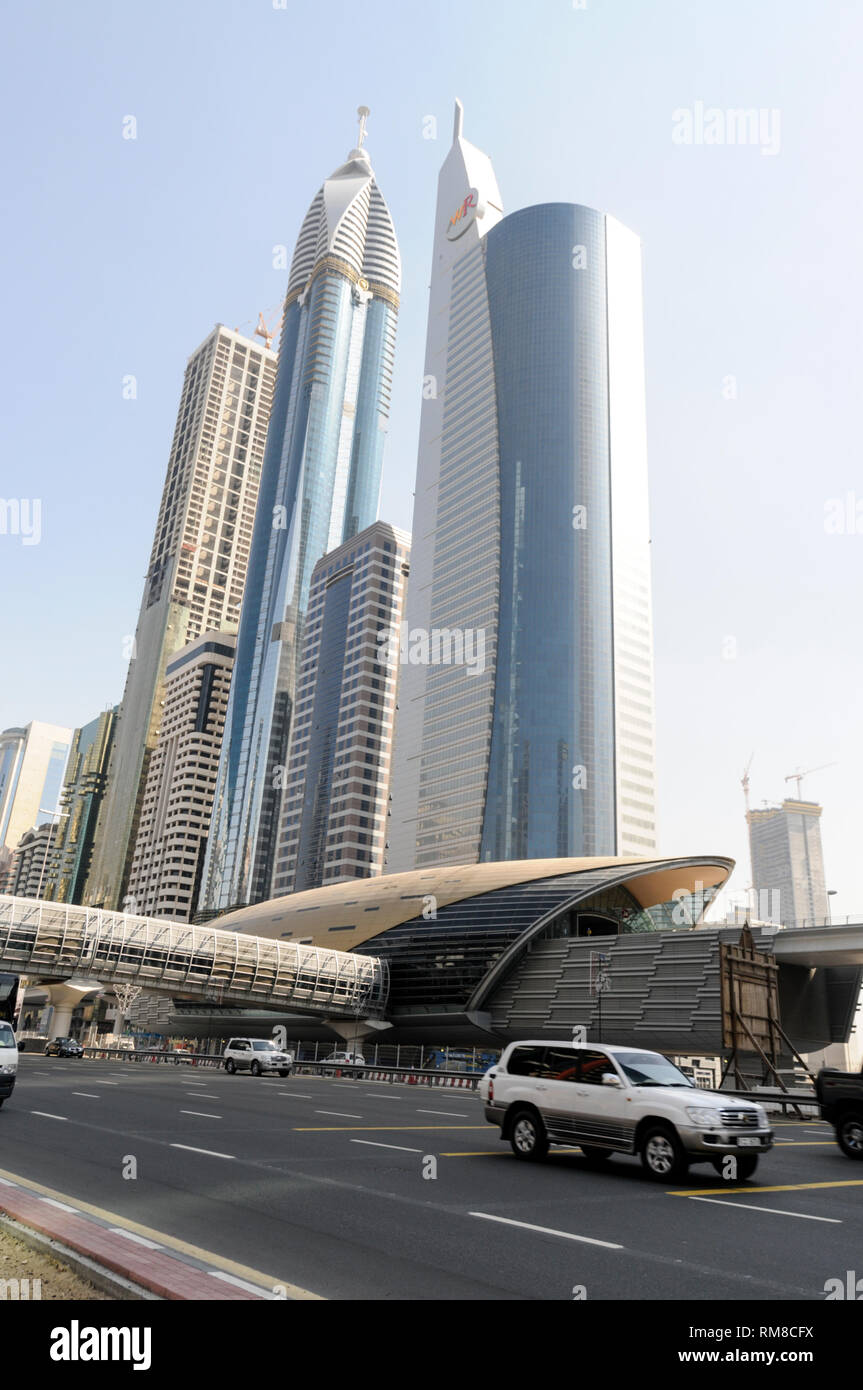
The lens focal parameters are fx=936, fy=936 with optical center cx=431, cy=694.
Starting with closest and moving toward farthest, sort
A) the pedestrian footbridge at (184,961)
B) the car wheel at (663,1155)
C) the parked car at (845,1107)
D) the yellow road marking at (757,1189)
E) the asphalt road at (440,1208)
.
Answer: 1. the asphalt road at (440,1208)
2. the yellow road marking at (757,1189)
3. the car wheel at (663,1155)
4. the parked car at (845,1107)
5. the pedestrian footbridge at (184,961)

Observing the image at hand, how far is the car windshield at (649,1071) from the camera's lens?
14430 millimetres

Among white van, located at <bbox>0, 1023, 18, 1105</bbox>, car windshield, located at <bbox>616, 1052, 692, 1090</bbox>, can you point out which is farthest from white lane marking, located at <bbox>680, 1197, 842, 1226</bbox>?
white van, located at <bbox>0, 1023, 18, 1105</bbox>

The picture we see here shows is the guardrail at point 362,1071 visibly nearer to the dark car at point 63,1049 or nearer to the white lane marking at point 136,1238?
the dark car at point 63,1049

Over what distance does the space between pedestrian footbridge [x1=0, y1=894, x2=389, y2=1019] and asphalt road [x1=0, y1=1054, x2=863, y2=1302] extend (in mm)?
56792

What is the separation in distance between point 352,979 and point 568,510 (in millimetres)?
119939

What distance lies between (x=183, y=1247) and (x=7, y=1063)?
13349 millimetres

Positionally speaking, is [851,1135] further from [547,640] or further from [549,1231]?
[547,640]

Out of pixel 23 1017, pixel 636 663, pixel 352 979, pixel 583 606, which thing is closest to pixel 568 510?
pixel 583 606

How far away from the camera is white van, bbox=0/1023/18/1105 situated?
19.2m

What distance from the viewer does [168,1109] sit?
22.2 metres

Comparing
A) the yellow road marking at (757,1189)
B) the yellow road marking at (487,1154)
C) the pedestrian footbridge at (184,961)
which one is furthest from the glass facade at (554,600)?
the yellow road marking at (757,1189)

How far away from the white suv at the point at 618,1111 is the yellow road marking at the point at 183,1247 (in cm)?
763

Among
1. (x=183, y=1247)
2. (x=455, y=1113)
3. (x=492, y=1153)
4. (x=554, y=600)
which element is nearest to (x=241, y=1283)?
(x=183, y=1247)
